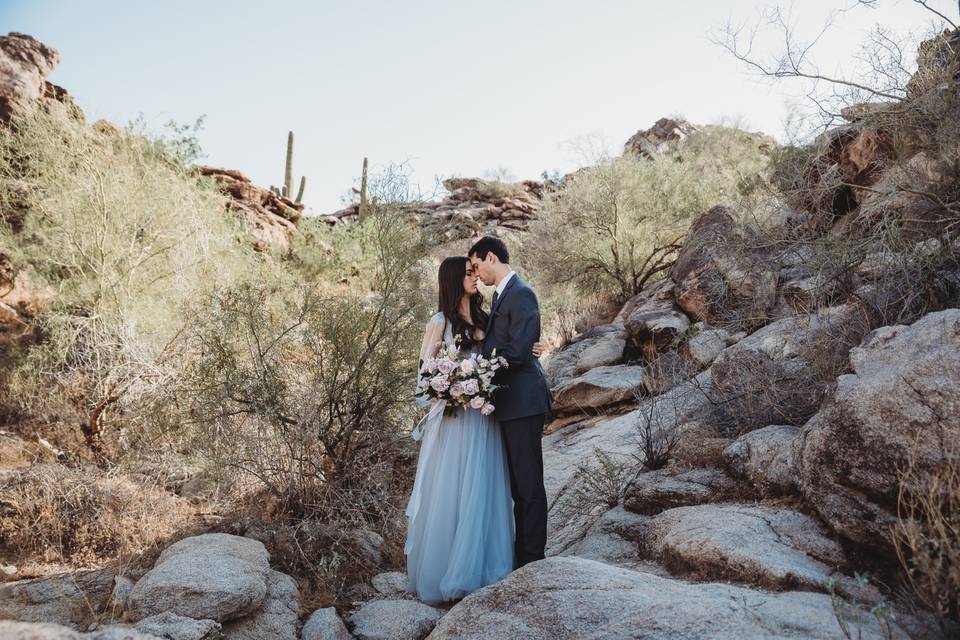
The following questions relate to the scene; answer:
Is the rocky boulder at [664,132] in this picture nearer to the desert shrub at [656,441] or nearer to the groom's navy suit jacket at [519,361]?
the desert shrub at [656,441]

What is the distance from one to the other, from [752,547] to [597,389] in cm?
599

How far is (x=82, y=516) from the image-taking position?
22.0 ft

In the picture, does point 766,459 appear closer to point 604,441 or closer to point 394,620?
point 394,620

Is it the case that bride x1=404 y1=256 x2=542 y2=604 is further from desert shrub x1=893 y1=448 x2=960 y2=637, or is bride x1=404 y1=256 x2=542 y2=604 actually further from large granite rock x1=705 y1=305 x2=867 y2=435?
desert shrub x1=893 y1=448 x2=960 y2=637

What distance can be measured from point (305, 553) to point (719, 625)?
143 inches

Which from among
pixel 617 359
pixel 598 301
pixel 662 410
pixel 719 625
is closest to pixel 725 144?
pixel 598 301

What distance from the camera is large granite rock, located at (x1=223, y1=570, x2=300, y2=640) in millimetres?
3887

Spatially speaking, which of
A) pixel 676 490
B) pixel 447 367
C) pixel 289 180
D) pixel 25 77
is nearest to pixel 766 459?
pixel 676 490

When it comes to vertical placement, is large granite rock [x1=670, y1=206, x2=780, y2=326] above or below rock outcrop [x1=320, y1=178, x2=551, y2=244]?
below

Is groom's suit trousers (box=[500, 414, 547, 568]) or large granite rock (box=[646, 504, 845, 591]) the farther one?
groom's suit trousers (box=[500, 414, 547, 568])

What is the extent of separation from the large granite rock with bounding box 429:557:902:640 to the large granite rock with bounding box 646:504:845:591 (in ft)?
0.60

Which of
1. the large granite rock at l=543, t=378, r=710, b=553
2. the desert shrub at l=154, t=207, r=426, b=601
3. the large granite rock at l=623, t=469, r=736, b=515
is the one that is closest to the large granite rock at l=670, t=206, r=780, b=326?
the large granite rock at l=543, t=378, r=710, b=553

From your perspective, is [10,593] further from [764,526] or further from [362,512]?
[764,526]

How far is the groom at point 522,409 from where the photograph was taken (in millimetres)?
4312
